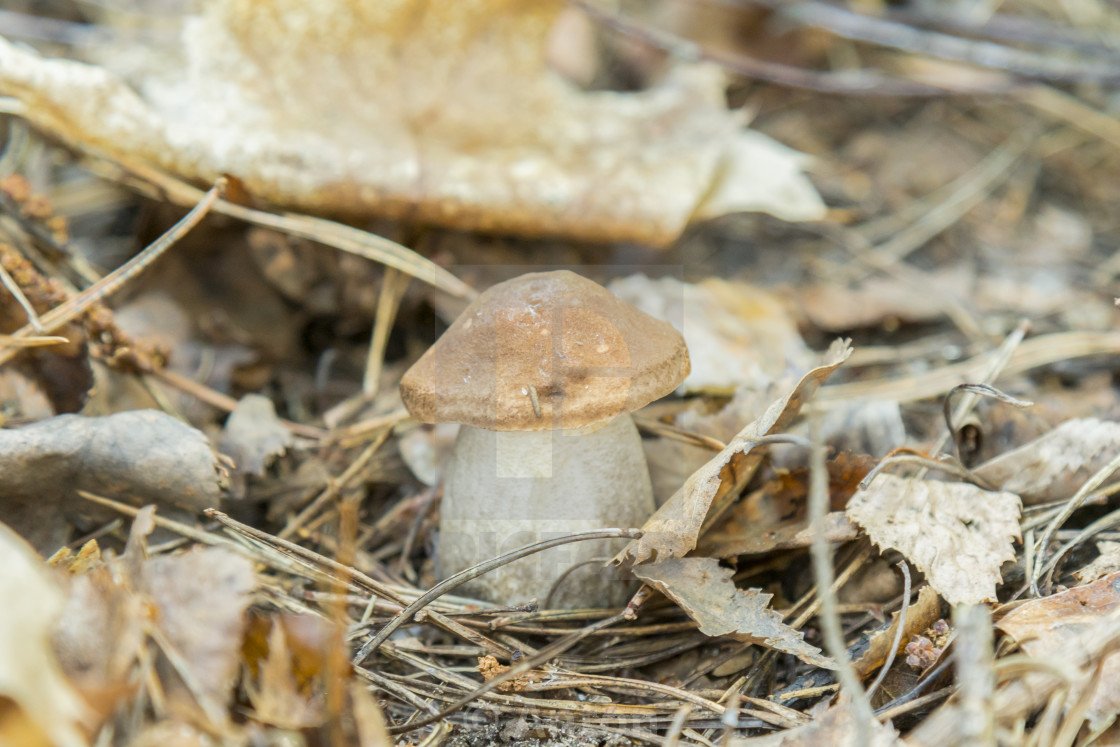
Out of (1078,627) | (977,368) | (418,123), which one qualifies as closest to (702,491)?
(1078,627)

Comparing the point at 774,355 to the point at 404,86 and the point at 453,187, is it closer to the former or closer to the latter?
the point at 453,187

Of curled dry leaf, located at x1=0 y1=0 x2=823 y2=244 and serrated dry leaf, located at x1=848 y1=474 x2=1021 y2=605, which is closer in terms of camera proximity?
serrated dry leaf, located at x1=848 y1=474 x2=1021 y2=605

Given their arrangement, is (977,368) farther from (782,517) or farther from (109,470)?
(109,470)

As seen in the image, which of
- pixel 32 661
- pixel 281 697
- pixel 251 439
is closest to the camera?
pixel 32 661

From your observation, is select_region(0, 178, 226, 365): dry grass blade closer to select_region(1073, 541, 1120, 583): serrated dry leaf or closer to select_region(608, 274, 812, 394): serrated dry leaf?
select_region(608, 274, 812, 394): serrated dry leaf

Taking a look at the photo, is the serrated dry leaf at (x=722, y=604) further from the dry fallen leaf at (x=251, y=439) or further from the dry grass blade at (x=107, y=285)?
the dry grass blade at (x=107, y=285)

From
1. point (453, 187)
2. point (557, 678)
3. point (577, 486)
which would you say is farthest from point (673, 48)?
point (557, 678)

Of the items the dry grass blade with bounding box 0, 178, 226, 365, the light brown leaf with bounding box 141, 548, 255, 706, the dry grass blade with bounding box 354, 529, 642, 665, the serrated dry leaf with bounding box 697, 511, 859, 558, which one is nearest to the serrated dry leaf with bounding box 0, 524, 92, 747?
the light brown leaf with bounding box 141, 548, 255, 706
